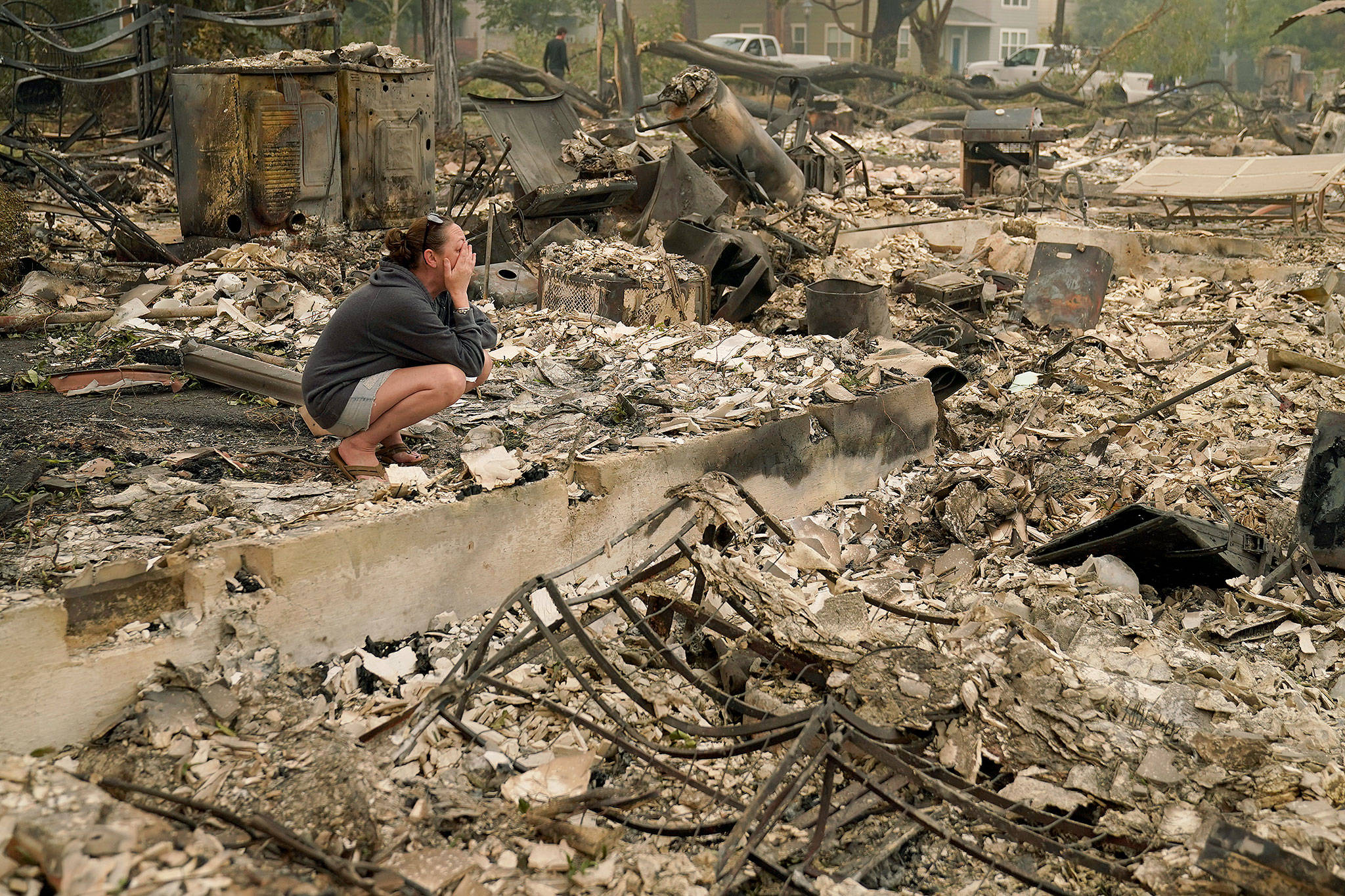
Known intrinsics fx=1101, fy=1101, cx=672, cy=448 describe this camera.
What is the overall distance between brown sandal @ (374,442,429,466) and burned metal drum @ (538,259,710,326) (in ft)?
9.79

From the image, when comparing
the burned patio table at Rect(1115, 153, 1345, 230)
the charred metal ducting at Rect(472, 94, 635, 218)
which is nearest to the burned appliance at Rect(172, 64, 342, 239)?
the charred metal ducting at Rect(472, 94, 635, 218)

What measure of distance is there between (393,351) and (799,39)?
36.8 metres

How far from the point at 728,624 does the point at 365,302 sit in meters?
1.91

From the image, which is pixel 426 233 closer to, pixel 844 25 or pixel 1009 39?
pixel 844 25

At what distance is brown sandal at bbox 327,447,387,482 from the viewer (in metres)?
4.55

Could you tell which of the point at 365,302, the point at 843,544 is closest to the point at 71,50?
the point at 365,302

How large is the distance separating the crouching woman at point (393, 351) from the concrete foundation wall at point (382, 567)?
478mm

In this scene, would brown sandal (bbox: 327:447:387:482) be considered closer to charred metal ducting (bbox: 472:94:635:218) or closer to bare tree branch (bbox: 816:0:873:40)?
charred metal ducting (bbox: 472:94:635:218)

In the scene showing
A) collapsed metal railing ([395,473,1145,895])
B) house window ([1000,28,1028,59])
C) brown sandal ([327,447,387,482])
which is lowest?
collapsed metal railing ([395,473,1145,895])

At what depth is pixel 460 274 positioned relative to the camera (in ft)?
14.8

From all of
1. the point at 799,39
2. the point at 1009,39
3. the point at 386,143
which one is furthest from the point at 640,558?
the point at 1009,39

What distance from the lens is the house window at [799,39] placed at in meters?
37.7

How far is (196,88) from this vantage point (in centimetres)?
840

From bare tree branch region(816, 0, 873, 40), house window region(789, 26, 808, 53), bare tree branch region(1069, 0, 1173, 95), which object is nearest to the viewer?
bare tree branch region(1069, 0, 1173, 95)
